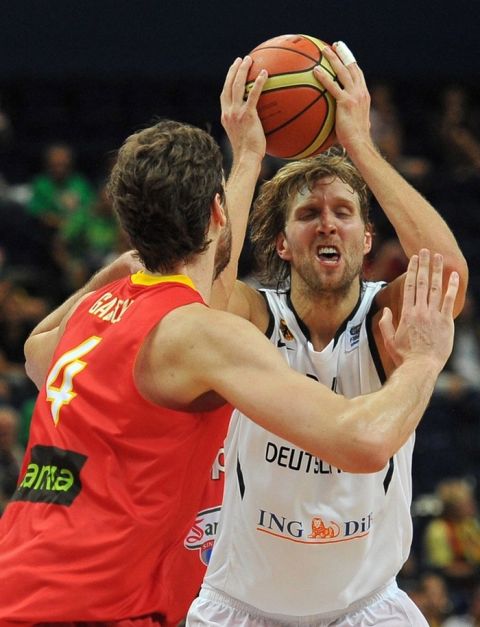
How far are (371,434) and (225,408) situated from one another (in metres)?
0.51

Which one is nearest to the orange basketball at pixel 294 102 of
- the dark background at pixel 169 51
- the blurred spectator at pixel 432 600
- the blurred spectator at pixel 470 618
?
the blurred spectator at pixel 432 600

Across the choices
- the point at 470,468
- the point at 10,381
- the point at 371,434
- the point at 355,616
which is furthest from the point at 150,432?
the point at 470,468

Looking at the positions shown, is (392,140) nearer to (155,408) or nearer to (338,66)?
(338,66)

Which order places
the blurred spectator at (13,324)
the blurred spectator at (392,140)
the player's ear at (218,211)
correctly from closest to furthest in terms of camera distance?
the player's ear at (218,211) → the blurred spectator at (13,324) → the blurred spectator at (392,140)

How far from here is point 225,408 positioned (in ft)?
10.8

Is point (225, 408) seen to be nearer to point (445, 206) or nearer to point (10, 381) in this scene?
point (10, 381)

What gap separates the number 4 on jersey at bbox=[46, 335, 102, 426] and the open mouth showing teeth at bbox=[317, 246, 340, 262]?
4.66 ft

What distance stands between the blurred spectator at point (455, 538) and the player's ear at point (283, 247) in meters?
5.87

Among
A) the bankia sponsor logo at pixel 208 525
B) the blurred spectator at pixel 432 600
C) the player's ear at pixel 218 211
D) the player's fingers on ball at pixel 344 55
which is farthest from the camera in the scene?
the blurred spectator at pixel 432 600

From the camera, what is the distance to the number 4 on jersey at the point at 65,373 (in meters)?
3.24

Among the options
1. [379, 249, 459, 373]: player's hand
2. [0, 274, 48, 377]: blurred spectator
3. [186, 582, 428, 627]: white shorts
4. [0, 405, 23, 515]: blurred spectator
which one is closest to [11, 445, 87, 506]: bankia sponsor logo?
[379, 249, 459, 373]: player's hand

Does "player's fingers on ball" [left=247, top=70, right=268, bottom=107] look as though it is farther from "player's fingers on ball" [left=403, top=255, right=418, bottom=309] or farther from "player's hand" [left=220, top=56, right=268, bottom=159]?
"player's fingers on ball" [left=403, top=255, right=418, bottom=309]

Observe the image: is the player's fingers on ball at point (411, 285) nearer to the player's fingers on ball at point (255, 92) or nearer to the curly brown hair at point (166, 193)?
the curly brown hair at point (166, 193)

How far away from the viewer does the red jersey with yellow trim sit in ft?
10.1
